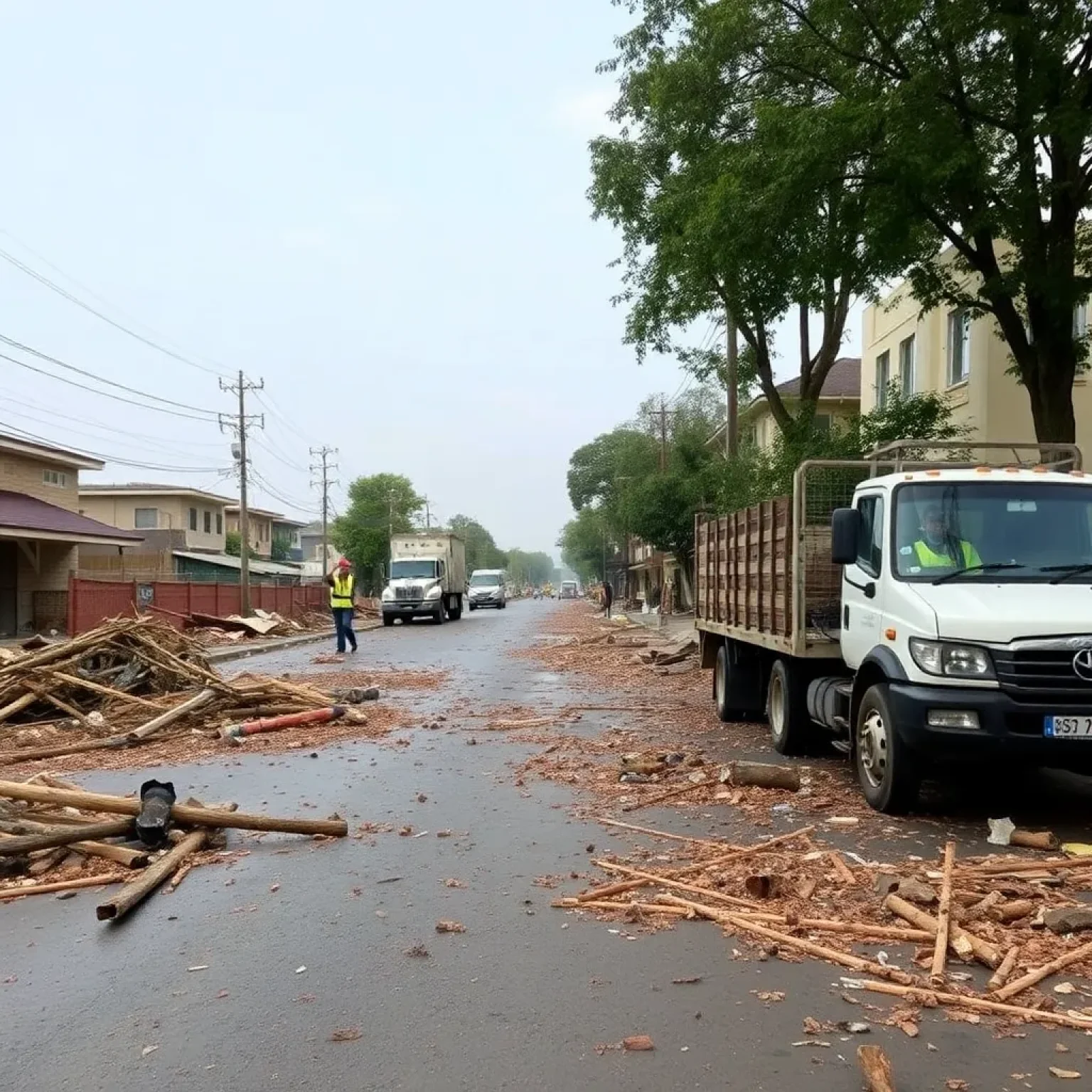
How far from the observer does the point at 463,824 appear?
7.07 metres

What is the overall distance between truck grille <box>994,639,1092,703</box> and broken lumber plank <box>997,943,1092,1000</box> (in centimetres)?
208

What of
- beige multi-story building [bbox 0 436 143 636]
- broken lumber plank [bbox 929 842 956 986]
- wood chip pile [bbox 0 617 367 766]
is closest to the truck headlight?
broken lumber plank [bbox 929 842 956 986]

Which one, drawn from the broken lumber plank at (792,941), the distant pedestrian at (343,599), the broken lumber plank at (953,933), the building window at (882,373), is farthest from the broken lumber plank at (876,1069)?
the building window at (882,373)

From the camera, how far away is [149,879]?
5609mm

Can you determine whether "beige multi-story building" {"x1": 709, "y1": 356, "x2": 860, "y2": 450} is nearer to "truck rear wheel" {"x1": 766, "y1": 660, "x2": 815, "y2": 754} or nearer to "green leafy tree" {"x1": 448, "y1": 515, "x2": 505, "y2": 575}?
"truck rear wheel" {"x1": 766, "y1": 660, "x2": 815, "y2": 754}

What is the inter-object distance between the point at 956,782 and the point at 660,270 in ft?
42.7

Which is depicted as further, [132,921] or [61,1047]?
[132,921]

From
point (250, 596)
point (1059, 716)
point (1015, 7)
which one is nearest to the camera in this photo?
point (1059, 716)

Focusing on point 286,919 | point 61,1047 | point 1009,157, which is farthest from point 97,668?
point 1009,157

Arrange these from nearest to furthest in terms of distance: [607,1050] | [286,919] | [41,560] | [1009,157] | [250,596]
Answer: [607,1050] < [286,919] < [1009,157] < [41,560] < [250,596]

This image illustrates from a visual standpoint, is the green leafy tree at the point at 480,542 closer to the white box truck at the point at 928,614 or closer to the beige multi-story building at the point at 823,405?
the beige multi-story building at the point at 823,405

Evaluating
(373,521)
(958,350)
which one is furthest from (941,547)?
(373,521)

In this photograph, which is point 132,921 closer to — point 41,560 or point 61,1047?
point 61,1047

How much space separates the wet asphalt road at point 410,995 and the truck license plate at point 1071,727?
91.4 inches
